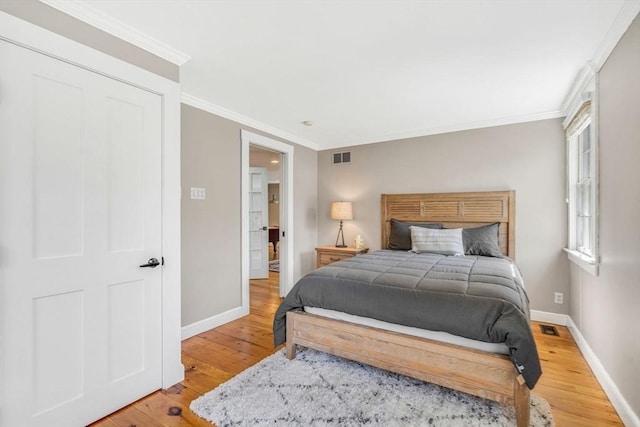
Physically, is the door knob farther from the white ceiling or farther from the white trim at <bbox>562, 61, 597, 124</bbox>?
the white trim at <bbox>562, 61, 597, 124</bbox>

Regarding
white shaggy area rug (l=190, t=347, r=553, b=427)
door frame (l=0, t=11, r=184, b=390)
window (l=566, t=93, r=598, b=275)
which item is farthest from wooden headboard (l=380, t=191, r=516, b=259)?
door frame (l=0, t=11, r=184, b=390)

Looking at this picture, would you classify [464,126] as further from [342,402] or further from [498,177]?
[342,402]

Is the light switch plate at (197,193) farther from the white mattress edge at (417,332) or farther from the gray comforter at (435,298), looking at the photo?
the white mattress edge at (417,332)

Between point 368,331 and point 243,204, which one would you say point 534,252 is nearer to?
point 368,331

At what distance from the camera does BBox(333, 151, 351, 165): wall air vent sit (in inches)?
183

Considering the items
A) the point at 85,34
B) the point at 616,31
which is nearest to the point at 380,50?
the point at 616,31

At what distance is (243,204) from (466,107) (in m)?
2.65

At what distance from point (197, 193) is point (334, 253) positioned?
2028mm

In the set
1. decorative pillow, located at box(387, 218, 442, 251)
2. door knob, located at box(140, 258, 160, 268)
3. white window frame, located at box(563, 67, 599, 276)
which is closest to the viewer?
door knob, located at box(140, 258, 160, 268)

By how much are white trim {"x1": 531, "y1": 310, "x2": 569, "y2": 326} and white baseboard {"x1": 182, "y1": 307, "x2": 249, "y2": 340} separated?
3284 millimetres

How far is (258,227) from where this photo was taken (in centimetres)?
542

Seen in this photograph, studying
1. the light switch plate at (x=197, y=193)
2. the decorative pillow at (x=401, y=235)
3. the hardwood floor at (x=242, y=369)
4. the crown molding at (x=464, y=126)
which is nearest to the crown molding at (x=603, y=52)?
the crown molding at (x=464, y=126)

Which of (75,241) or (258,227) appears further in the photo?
(258,227)

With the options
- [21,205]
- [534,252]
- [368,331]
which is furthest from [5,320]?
[534,252]
